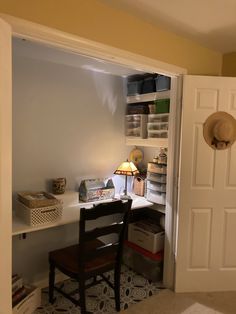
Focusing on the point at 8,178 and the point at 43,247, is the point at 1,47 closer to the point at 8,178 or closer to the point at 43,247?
the point at 8,178

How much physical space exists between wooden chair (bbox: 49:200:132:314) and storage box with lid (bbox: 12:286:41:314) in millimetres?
146

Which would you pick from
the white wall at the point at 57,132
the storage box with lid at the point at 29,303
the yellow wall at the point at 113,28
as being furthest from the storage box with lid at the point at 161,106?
the storage box with lid at the point at 29,303

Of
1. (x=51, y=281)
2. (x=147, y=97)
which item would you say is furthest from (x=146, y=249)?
(x=147, y=97)

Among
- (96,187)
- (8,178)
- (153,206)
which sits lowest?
(153,206)

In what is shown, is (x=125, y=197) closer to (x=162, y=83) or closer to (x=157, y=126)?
(x=157, y=126)

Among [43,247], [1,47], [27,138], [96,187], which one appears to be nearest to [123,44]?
[1,47]

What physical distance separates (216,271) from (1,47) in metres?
2.45

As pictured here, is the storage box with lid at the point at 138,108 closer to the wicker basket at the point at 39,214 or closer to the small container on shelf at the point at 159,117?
the small container on shelf at the point at 159,117

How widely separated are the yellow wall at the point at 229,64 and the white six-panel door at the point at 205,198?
0.34 metres

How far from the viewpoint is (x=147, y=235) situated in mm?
2703

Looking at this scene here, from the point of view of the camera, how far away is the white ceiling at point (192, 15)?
1.71 m

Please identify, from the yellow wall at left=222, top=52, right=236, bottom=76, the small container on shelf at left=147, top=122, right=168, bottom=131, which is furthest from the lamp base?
the yellow wall at left=222, top=52, right=236, bottom=76

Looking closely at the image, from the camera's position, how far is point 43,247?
2594mm

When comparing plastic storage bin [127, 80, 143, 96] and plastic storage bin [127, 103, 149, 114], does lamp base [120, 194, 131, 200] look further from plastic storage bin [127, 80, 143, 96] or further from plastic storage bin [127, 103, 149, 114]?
plastic storage bin [127, 80, 143, 96]
